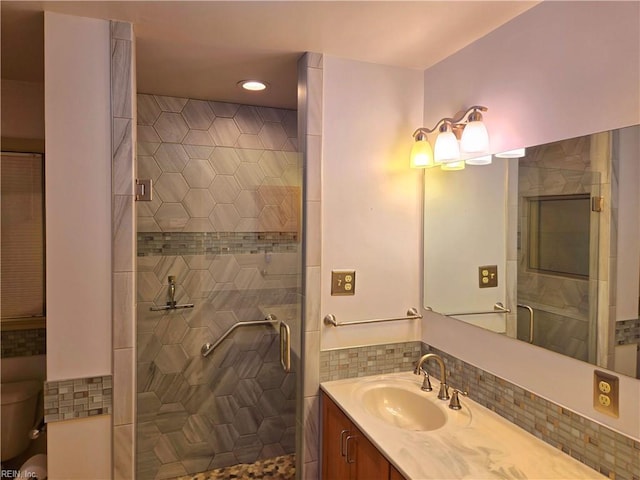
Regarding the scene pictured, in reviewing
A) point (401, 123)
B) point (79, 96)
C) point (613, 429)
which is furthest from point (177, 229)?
point (613, 429)

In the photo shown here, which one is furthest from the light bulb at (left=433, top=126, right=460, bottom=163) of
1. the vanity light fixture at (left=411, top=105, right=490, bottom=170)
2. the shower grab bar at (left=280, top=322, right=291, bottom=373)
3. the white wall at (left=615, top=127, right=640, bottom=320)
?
the shower grab bar at (left=280, top=322, right=291, bottom=373)

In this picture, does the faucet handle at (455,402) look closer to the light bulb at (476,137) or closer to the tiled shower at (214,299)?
the tiled shower at (214,299)

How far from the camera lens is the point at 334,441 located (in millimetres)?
1708

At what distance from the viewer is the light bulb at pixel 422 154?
6.02ft

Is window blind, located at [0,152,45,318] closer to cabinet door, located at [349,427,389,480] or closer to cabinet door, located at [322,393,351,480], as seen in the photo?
cabinet door, located at [322,393,351,480]

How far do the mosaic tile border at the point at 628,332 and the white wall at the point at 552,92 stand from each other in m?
0.11

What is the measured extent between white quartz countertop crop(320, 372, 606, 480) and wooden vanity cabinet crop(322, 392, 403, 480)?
5 centimetres

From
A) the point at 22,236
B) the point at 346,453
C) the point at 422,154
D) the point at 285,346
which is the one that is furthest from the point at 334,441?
the point at 22,236

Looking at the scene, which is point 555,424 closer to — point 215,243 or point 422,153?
point 422,153

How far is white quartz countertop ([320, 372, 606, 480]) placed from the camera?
3.87ft

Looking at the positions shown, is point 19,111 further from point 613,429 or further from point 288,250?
point 613,429

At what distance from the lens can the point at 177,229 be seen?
6.00 feet

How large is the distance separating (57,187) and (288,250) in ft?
3.31

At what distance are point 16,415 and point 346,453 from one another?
1.75 m
